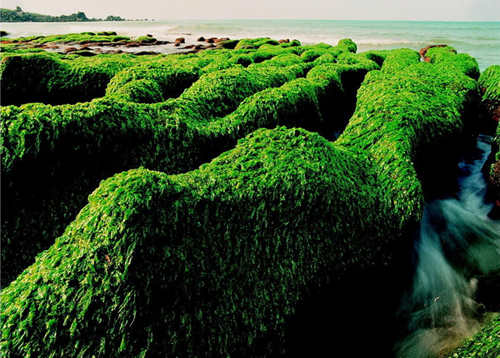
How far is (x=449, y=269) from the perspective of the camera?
3504 mm

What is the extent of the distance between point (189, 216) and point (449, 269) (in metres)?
3.11

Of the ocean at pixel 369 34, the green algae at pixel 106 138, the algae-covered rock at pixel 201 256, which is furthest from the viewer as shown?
the ocean at pixel 369 34

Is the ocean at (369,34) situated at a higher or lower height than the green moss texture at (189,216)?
higher

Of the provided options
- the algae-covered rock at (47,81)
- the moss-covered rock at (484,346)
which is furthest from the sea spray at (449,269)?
the algae-covered rock at (47,81)

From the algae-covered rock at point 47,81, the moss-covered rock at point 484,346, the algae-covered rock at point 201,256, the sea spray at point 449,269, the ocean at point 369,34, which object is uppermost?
the ocean at point 369,34

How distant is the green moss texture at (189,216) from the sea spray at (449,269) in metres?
0.77

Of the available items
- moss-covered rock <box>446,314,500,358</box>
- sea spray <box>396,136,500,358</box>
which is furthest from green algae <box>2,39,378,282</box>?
moss-covered rock <box>446,314,500,358</box>

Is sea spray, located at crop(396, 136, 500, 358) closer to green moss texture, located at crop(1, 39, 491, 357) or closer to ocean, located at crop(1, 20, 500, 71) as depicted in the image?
green moss texture, located at crop(1, 39, 491, 357)

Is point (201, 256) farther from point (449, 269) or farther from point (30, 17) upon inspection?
point (30, 17)

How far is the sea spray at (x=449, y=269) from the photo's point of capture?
2.73 meters

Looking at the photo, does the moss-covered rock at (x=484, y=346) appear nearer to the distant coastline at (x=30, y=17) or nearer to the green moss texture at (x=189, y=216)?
the green moss texture at (x=189, y=216)

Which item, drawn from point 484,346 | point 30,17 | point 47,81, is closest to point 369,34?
point 47,81

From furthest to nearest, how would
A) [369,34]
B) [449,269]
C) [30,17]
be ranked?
[30,17] < [369,34] < [449,269]

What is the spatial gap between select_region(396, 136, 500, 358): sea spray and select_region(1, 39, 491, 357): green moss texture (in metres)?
0.77
